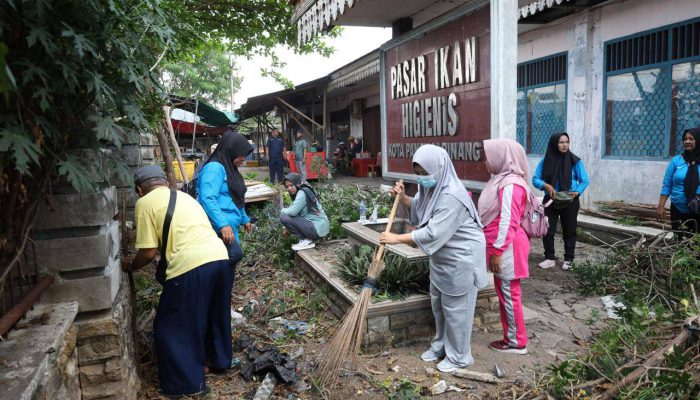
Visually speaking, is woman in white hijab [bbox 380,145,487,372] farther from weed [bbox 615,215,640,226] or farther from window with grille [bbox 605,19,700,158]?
window with grille [bbox 605,19,700,158]

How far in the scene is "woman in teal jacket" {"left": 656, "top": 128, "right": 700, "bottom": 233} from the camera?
15.8ft

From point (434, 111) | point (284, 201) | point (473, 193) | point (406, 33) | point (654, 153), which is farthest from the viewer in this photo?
point (284, 201)

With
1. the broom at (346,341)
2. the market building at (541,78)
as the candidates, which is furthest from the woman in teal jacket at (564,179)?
the broom at (346,341)

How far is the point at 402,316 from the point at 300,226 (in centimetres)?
244

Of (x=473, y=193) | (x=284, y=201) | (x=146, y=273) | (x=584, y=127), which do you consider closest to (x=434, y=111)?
(x=473, y=193)

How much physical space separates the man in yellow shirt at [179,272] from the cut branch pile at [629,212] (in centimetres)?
579

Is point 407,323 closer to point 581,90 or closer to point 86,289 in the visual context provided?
point 86,289

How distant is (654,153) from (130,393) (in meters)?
7.07

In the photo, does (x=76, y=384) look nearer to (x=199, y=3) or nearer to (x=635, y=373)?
(x=635, y=373)

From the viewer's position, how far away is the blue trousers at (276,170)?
45.8ft

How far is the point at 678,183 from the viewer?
5008mm

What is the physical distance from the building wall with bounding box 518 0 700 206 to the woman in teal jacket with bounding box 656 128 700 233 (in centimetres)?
166

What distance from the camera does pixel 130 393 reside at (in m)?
2.83

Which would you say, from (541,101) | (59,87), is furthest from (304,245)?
(541,101)
